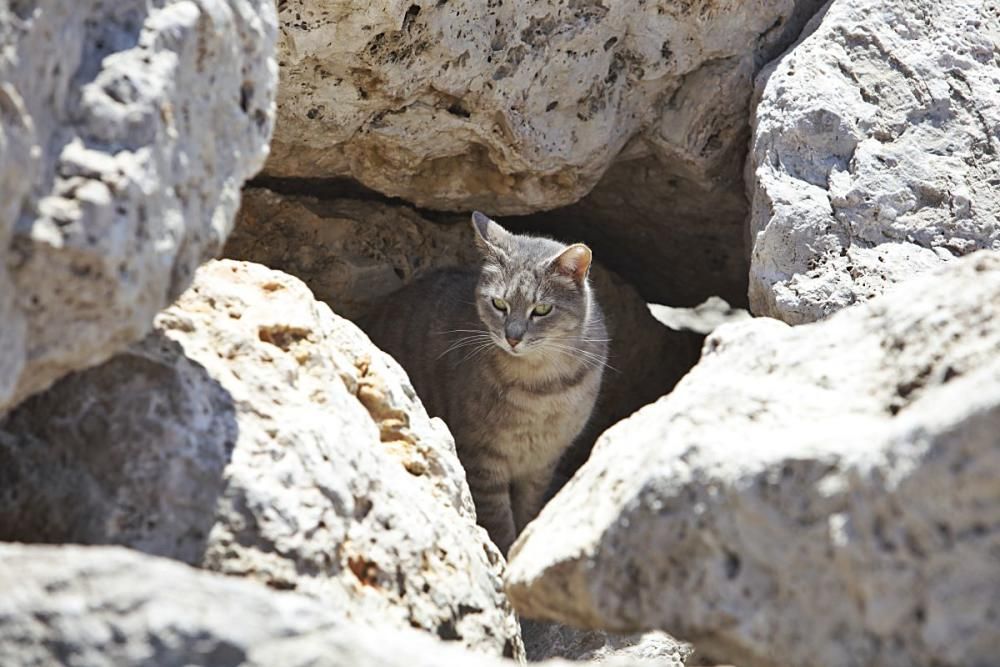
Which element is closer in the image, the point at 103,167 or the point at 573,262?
the point at 103,167

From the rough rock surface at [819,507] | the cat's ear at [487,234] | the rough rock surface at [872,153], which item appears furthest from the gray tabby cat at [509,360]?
the rough rock surface at [819,507]

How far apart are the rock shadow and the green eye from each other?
2540 millimetres

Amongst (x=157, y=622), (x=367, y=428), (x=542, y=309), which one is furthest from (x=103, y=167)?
(x=542, y=309)

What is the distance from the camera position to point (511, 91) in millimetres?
4750

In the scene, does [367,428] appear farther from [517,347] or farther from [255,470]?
[517,347]

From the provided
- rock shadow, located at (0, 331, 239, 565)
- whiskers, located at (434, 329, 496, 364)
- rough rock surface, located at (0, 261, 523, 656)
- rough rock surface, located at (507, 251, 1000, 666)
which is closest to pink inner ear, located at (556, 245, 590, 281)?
whiskers, located at (434, 329, 496, 364)

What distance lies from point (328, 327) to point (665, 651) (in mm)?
1802

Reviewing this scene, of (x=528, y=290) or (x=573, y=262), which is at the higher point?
(x=573, y=262)

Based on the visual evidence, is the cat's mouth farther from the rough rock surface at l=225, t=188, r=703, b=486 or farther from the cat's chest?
the rough rock surface at l=225, t=188, r=703, b=486

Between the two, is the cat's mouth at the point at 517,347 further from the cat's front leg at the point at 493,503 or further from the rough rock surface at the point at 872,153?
the rough rock surface at the point at 872,153

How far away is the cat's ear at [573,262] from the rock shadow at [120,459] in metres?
2.57

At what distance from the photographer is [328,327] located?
3.52 meters

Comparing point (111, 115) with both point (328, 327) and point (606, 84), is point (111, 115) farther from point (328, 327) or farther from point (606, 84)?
point (606, 84)

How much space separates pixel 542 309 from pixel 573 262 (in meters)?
0.26
